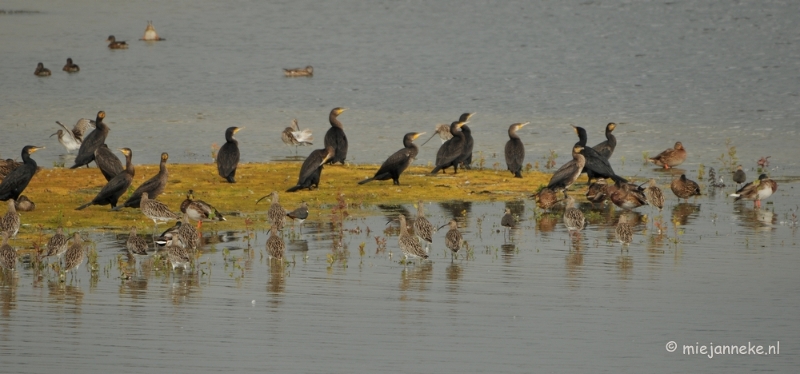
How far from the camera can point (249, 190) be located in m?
22.0

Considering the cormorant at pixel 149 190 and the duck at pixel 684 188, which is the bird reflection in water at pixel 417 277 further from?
the duck at pixel 684 188

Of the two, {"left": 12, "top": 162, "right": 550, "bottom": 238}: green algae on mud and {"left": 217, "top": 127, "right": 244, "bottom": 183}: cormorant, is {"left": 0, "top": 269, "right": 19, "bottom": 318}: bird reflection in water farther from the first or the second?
{"left": 217, "top": 127, "right": 244, "bottom": 183}: cormorant

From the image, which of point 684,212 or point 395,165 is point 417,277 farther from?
point 395,165

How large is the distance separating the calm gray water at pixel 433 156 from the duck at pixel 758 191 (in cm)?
24

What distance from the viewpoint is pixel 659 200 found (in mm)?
19828

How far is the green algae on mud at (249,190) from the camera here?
62.5ft

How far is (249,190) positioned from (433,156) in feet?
25.4

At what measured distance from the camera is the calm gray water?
12453mm

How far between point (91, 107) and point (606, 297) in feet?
88.5

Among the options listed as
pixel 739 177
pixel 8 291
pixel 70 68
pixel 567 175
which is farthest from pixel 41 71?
pixel 8 291

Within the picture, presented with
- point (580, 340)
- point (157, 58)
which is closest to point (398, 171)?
point (580, 340)

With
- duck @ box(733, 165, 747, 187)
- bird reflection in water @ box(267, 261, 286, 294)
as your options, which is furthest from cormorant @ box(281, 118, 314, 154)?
bird reflection in water @ box(267, 261, 286, 294)

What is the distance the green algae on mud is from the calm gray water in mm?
1140

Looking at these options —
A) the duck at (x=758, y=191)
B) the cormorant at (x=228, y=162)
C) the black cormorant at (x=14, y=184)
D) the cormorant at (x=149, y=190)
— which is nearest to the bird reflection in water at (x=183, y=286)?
the cormorant at (x=149, y=190)
